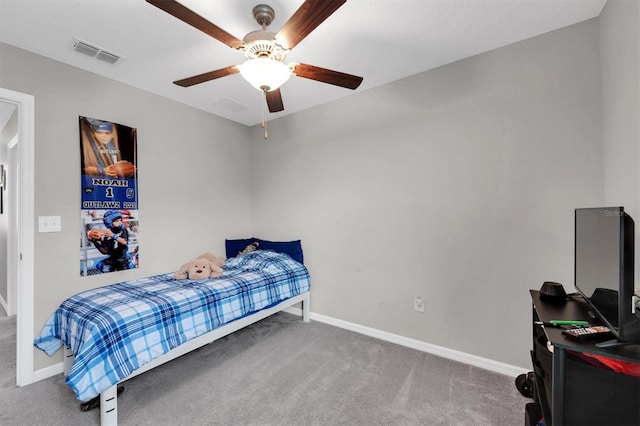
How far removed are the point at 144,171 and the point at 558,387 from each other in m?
3.42

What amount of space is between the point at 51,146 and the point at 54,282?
1113 mm

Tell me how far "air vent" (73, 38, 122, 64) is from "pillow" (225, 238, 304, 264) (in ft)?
7.24

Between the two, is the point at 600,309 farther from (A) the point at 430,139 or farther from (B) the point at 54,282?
(B) the point at 54,282

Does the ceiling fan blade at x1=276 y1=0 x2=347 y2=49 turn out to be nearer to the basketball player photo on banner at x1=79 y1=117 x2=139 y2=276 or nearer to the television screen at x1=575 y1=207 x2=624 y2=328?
the television screen at x1=575 y1=207 x2=624 y2=328

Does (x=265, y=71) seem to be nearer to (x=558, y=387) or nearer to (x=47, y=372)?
(x=558, y=387)

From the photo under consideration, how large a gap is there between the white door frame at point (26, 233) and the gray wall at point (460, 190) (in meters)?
2.43

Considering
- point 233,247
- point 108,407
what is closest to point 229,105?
point 233,247

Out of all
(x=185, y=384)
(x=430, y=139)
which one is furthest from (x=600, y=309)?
(x=185, y=384)

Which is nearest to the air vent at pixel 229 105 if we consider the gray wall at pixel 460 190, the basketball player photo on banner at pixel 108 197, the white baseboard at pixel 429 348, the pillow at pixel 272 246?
the gray wall at pixel 460 190

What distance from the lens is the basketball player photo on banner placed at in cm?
245

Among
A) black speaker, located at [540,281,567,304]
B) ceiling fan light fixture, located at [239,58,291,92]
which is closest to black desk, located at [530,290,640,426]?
black speaker, located at [540,281,567,304]

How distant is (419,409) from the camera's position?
5.90ft

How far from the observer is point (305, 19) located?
136cm

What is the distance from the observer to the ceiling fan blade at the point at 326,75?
1732 mm
